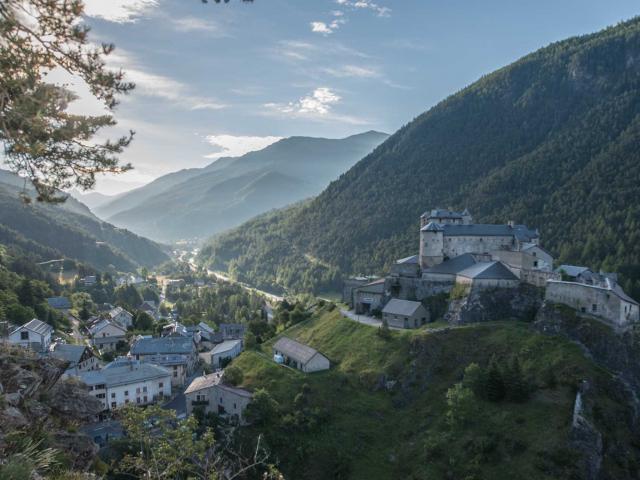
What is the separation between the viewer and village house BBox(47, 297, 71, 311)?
100812 millimetres

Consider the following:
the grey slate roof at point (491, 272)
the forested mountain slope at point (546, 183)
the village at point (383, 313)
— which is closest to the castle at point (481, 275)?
the grey slate roof at point (491, 272)

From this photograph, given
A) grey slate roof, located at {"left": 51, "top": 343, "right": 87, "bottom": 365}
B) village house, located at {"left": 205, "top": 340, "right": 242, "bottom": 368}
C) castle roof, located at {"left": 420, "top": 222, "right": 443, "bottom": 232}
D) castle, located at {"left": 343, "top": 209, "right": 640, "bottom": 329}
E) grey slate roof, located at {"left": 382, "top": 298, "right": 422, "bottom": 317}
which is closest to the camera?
castle, located at {"left": 343, "top": 209, "right": 640, "bottom": 329}

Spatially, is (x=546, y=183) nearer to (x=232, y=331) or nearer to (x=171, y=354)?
(x=232, y=331)

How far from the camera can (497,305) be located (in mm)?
53094

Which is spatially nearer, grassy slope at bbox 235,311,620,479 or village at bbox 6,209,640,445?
grassy slope at bbox 235,311,620,479

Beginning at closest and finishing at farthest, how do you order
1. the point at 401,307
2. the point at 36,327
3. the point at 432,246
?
the point at 401,307 < the point at 432,246 < the point at 36,327

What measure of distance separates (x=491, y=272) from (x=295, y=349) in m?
25.5

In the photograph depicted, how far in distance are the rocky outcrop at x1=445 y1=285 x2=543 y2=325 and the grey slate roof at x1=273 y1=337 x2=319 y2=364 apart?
57.2 feet

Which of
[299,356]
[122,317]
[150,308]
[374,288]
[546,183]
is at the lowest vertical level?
[150,308]

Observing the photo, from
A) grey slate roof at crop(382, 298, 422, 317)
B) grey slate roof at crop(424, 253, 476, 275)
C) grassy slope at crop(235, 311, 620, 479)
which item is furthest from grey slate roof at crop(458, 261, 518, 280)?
grey slate roof at crop(382, 298, 422, 317)

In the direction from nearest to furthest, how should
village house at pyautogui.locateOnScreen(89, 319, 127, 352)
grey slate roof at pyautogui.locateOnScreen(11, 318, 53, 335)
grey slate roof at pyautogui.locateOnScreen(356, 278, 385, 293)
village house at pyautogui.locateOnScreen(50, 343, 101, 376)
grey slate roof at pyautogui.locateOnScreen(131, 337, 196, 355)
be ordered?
grey slate roof at pyautogui.locateOnScreen(356, 278, 385, 293)
village house at pyautogui.locateOnScreen(50, 343, 101, 376)
grey slate roof at pyautogui.locateOnScreen(11, 318, 53, 335)
grey slate roof at pyautogui.locateOnScreen(131, 337, 196, 355)
village house at pyautogui.locateOnScreen(89, 319, 127, 352)

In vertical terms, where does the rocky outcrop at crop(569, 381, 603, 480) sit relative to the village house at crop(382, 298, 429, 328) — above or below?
below

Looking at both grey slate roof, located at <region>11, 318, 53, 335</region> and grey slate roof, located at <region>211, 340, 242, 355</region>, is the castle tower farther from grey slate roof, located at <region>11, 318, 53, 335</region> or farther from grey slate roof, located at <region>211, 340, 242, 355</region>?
grey slate roof, located at <region>11, 318, 53, 335</region>

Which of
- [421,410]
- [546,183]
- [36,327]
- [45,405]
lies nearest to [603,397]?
[421,410]
